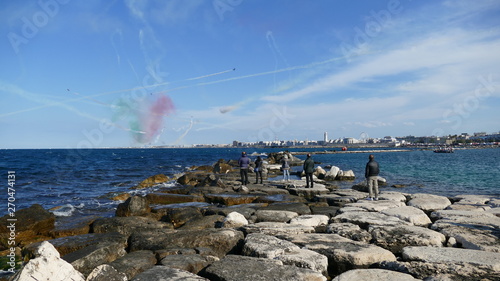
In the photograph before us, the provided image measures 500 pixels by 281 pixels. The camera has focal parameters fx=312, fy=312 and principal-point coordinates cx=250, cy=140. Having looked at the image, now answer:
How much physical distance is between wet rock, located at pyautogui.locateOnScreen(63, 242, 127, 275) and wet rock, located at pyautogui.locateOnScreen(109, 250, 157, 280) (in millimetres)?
636

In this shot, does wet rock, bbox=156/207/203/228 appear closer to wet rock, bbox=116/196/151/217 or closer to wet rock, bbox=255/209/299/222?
wet rock, bbox=116/196/151/217

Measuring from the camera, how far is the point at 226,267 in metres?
5.14

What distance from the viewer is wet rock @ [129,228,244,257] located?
266 inches

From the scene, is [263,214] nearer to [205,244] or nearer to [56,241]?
[205,244]

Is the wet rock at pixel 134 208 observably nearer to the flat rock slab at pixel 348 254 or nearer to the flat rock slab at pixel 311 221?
the flat rock slab at pixel 311 221

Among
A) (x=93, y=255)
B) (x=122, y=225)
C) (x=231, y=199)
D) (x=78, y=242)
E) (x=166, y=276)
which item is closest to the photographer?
(x=166, y=276)

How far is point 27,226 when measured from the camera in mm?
9188

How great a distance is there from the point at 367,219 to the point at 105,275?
21.3 feet

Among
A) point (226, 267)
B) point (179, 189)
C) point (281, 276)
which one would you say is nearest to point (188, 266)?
point (226, 267)

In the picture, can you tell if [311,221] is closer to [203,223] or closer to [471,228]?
[203,223]

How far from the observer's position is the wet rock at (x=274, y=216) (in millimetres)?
9234

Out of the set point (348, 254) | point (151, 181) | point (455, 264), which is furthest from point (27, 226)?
point (151, 181)

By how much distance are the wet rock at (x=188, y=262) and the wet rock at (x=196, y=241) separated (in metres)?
0.76

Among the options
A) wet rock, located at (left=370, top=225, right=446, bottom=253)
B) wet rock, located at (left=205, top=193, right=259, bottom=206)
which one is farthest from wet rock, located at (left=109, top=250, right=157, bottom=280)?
wet rock, located at (left=205, top=193, right=259, bottom=206)
